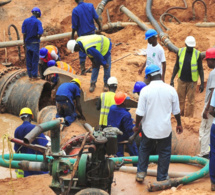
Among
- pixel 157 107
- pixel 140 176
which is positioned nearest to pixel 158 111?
pixel 157 107

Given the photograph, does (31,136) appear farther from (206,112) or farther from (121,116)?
(206,112)

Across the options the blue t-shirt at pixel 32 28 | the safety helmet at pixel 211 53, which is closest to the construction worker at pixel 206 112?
the safety helmet at pixel 211 53

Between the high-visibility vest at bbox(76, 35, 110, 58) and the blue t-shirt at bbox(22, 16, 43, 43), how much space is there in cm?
187

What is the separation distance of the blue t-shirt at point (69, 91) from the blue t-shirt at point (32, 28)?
218 cm

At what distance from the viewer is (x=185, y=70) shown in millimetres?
8664

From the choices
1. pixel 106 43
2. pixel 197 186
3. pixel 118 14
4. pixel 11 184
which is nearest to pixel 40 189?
pixel 11 184

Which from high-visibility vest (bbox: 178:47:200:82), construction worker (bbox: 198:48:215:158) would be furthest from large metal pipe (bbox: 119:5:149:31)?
construction worker (bbox: 198:48:215:158)

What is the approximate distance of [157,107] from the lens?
549cm

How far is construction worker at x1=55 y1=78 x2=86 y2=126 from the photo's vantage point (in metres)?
8.49

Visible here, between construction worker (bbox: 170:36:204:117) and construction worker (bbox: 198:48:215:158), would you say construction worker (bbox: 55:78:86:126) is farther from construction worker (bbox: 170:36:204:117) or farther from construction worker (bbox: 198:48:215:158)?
construction worker (bbox: 198:48:215:158)

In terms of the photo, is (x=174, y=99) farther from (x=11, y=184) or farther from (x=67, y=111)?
(x=67, y=111)

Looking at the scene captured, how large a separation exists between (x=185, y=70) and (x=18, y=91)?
184 inches

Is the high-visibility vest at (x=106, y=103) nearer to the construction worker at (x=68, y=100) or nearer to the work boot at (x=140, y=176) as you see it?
the construction worker at (x=68, y=100)

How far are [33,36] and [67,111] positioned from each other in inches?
105
